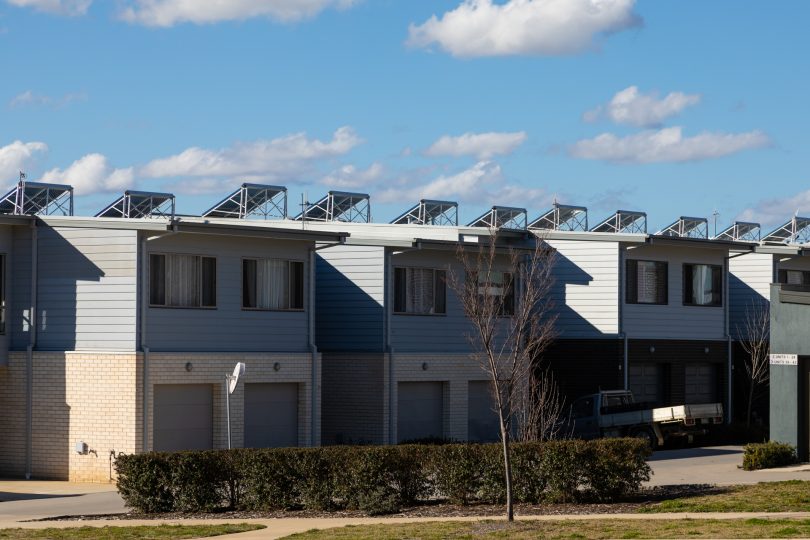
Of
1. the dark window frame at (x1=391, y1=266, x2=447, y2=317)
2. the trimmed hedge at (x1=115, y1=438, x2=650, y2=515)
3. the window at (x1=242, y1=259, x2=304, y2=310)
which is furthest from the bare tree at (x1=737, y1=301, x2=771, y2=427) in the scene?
the trimmed hedge at (x1=115, y1=438, x2=650, y2=515)

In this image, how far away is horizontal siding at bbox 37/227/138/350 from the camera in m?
29.0

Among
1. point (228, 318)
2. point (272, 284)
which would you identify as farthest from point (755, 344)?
point (228, 318)

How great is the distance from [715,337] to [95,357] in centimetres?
2057

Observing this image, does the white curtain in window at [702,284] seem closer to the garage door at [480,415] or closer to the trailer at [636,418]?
the trailer at [636,418]

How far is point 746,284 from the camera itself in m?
44.7

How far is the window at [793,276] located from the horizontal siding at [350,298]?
640 inches

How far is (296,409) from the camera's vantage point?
3253cm

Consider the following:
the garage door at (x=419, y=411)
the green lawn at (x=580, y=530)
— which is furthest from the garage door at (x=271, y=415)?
the green lawn at (x=580, y=530)

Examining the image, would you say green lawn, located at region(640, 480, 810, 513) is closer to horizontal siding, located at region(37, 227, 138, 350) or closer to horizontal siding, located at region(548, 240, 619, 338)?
horizontal siding, located at region(37, 227, 138, 350)

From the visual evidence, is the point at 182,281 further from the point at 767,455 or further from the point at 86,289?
the point at 767,455

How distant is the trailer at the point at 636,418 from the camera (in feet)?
116

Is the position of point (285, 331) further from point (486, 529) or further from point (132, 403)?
point (486, 529)

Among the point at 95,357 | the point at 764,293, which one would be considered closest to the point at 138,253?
the point at 95,357

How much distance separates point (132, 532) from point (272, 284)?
13.1m
